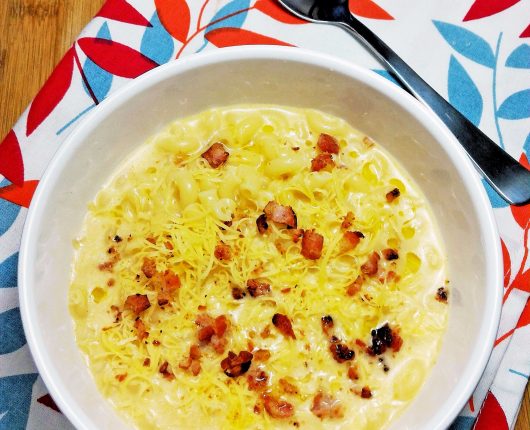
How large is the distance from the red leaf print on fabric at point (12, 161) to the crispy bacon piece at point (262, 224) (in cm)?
112

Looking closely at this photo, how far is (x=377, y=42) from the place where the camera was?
301 centimetres

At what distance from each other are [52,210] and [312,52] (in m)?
1.17

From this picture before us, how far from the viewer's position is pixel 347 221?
2.65 metres

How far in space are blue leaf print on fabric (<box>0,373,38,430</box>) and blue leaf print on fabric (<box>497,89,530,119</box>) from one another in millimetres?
2361

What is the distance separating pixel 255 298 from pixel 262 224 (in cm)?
29

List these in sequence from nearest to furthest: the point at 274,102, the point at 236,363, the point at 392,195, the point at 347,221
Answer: the point at 236,363
the point at 347,221
the point at 392,195
the point at 274,102

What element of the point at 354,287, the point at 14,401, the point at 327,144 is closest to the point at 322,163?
the point at 327,144

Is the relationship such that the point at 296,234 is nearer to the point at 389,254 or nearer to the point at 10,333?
the point at 389,254

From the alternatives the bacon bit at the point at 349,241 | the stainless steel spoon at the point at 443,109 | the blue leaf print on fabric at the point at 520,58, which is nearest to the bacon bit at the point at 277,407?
the bacon bit at the point at 349,241

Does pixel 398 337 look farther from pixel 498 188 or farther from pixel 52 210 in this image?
pixel 52 210

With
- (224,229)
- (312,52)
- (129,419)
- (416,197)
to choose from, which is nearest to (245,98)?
(312,52)

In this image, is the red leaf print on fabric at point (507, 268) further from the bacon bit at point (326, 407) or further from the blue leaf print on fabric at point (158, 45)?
the blue leaf print on fabric at point (158, 45)

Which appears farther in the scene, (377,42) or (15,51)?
(15,51)

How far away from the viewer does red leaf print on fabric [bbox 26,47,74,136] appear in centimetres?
301
